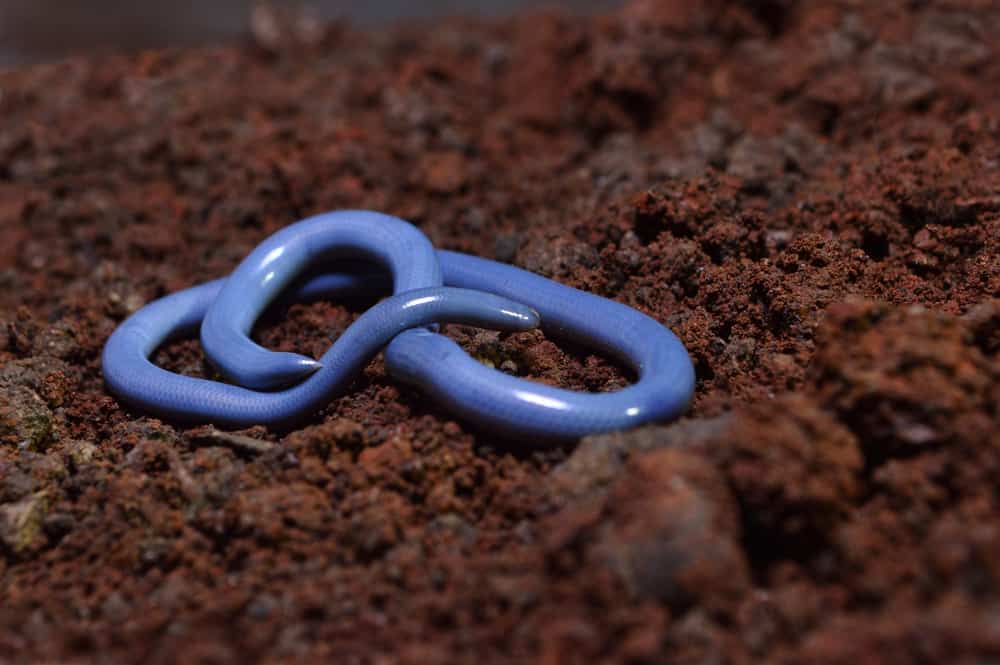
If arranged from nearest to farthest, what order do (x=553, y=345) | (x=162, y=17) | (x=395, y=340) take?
(x=395, y=340), (x=553, y=345), (x=162, y=17)

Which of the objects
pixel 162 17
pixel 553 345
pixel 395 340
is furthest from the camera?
pixel 162 17

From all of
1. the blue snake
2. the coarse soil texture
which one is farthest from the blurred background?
the blue snake

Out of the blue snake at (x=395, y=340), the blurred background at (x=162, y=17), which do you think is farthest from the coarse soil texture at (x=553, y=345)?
the blurred background at (x=162, y=17)

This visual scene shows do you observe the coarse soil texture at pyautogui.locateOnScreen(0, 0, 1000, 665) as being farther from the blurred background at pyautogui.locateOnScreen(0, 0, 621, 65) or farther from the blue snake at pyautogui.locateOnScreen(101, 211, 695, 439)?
the blurred background at pyautogui.locateOnScreen(0, 0, 621, 65)

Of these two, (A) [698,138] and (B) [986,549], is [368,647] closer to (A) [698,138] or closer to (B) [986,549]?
(B) [986,549]

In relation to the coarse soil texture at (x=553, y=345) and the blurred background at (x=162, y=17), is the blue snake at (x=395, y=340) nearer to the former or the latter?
the coarse soil texture at (x=553, y=345)

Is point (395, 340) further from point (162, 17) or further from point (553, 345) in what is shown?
point (162, 17)

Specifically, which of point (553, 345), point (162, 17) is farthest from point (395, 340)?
point (162, 17)
